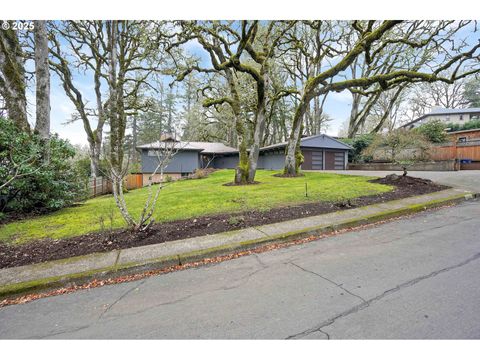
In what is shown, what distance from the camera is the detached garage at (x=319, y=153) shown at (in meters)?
19.6

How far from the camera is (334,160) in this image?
20766 mm

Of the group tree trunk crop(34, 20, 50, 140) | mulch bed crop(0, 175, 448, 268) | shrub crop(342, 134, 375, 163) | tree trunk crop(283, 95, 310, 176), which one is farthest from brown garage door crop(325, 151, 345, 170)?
tree trunk crop(34, 20, 50, 140)

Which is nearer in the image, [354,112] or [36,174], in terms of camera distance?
[36,174]

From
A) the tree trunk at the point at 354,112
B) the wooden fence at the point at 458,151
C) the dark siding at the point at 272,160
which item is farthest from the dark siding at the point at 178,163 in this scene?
the wooden fence at the point at 458,151

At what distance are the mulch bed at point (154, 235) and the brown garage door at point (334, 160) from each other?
14.9 meters

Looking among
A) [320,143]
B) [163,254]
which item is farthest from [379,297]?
[320,143]

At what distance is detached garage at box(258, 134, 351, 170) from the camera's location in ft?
64.4

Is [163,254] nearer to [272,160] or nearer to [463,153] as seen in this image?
[272,160]

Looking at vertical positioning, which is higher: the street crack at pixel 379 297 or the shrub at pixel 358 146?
the shrub at pixel 358 146

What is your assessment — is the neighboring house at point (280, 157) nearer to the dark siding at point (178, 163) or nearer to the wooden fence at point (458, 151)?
the dark siding at point (178, 163)

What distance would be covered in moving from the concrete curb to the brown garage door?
52.8 feet

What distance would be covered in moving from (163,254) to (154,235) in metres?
0.92
